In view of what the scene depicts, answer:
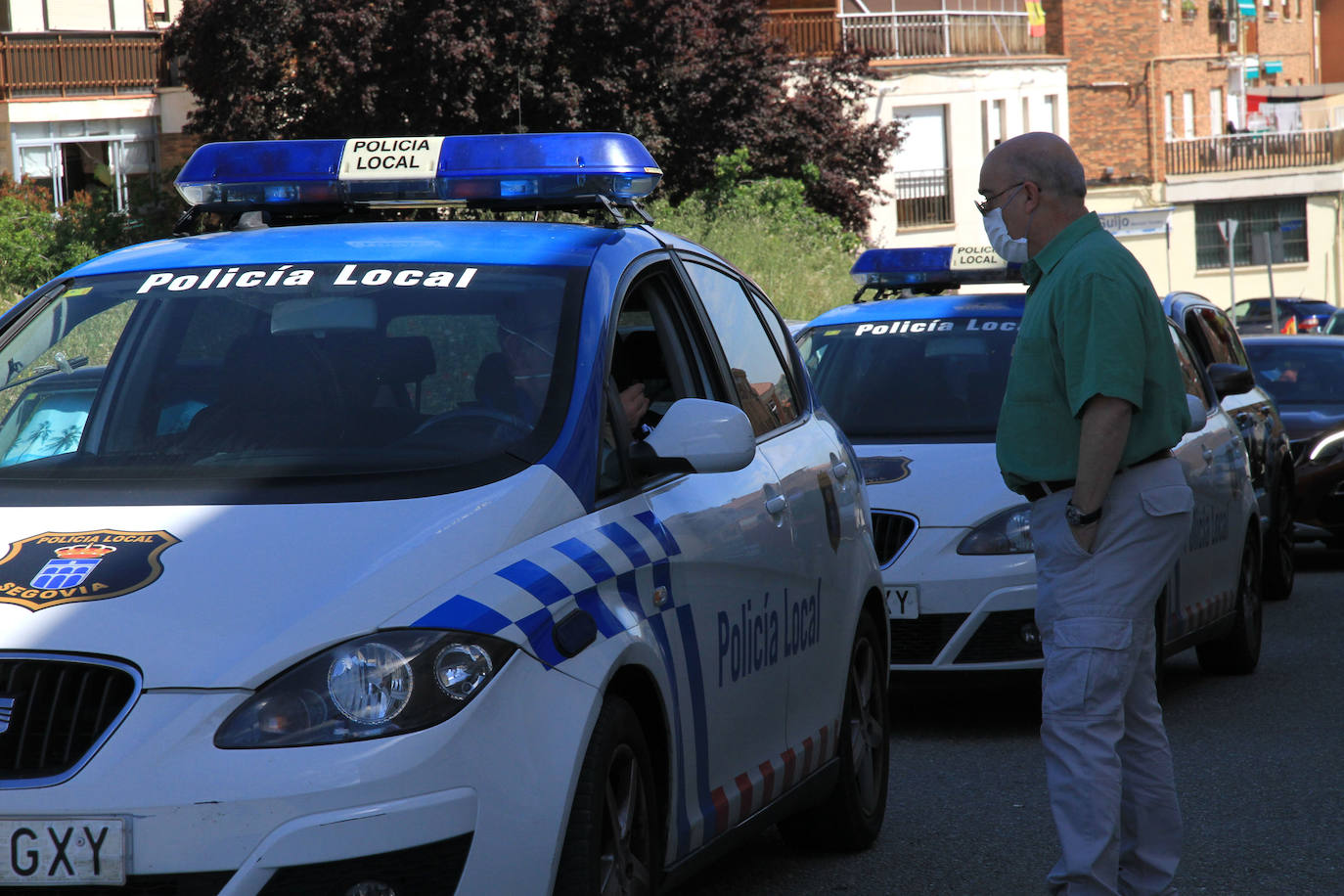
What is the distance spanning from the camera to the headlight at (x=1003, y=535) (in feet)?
24.4

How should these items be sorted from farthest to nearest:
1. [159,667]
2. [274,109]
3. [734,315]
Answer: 1. [274,109]
2. [734,315]
3. [159,667]

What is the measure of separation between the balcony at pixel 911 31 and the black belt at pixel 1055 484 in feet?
111

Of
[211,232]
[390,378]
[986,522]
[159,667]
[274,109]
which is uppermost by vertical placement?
[274,109]

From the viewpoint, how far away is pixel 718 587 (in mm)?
4414

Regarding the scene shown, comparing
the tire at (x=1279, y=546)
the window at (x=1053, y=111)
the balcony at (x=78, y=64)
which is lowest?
the tire at (x=1279, y=546)

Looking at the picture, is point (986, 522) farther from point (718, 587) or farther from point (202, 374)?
point (202, 374)

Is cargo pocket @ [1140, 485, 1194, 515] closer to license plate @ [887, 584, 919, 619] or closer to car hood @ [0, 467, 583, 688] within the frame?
car hood @ [0, 467, 583, 688]

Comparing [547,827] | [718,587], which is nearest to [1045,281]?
[718,587]

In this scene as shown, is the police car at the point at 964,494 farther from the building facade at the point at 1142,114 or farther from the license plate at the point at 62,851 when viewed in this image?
the building facade at the point at 1142,114

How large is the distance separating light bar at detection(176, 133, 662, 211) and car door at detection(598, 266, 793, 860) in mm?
394

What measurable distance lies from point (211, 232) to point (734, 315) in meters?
1.49

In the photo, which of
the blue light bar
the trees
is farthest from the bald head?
the trees

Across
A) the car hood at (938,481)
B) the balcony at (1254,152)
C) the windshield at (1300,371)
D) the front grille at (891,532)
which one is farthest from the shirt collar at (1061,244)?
the balcony at (1254,152)

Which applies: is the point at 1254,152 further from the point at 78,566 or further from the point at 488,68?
the point at 78,566
